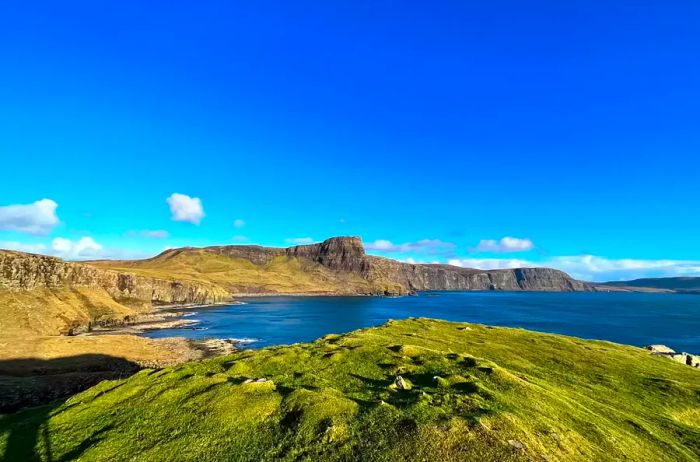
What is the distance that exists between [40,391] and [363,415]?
175ft

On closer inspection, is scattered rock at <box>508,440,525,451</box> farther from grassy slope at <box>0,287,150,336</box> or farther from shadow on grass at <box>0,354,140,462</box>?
grassy slope at <box>0,287,150,336</box>

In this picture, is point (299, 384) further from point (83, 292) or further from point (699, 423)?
point (83, 292)

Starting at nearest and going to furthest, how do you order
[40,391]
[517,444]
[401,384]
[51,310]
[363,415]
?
[517,444]
[363,415]
[401,384]
[40,391]
[51,310]

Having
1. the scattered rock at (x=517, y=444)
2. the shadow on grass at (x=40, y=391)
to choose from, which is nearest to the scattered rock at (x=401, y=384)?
the scattered rock at (x=517, y=444)

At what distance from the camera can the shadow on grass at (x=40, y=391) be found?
20797mm

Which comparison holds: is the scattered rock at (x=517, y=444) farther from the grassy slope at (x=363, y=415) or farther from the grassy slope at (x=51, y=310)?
the grassy slope at (x=51, y=310)

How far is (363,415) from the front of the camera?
2091 cm

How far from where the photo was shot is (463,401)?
74.4ft

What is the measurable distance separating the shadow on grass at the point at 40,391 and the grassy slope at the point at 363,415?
180mm

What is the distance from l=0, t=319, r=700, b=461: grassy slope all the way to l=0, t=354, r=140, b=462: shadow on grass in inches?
7.1

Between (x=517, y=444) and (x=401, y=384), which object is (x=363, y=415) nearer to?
(x=401, y=384)

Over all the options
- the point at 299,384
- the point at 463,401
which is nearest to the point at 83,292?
the point at 299,384

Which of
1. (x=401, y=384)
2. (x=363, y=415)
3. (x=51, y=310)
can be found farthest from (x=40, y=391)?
(x=51, y=310)

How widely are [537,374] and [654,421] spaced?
395 inches
